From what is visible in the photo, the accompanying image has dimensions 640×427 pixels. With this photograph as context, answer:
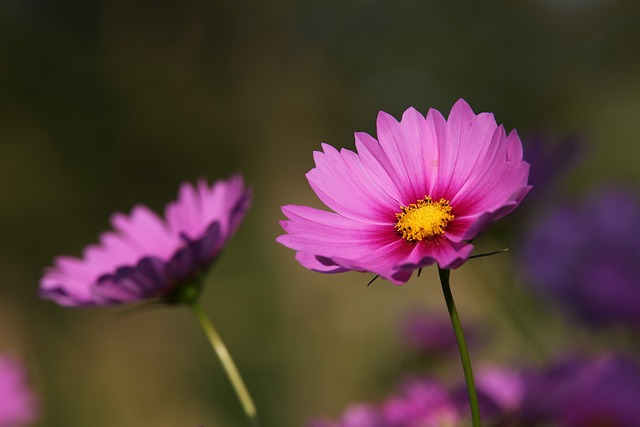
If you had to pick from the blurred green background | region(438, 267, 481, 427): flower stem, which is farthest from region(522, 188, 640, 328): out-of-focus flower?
region(438, 267, 481, 427): flower stem

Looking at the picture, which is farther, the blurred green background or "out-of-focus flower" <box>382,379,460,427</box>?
the blurred green background

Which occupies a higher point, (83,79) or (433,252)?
(83,79)

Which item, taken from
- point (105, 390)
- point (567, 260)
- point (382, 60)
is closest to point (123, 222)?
point (567, 260)

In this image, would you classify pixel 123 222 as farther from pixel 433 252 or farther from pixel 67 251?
pixel 67 251

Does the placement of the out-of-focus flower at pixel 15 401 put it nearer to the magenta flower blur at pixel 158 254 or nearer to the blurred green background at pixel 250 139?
the blurred green background at pixel 250 139

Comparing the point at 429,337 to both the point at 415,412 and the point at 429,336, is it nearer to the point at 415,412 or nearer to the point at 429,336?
the point at 429,336

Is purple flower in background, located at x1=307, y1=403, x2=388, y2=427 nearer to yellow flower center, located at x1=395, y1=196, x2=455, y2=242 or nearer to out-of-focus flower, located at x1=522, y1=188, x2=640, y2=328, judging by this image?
yellow flower center, located at x1=395, y1=196, x2=455, y2=242

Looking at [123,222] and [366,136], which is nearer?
[366,136]

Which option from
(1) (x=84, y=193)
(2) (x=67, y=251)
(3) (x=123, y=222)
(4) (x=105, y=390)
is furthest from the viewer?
(1) (x=84, y=193)
